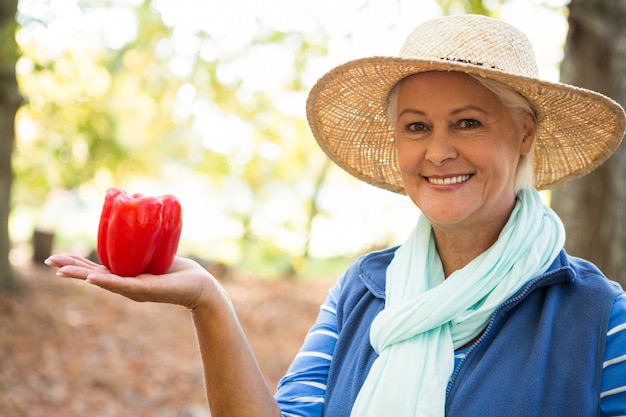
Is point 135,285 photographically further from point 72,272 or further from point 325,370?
point 325,370

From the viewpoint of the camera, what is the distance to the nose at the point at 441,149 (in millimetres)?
2090

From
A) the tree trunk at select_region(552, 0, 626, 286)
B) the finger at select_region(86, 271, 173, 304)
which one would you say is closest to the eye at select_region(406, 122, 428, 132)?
the finger at select_region(86, 271, 173, 304)

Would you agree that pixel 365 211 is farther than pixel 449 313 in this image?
Yes

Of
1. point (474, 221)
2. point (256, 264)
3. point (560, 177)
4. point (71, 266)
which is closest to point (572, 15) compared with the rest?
point (560, 177)

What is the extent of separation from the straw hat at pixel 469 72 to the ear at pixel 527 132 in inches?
1.9

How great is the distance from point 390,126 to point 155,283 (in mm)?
1267

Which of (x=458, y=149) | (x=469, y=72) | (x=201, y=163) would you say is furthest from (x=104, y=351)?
(x=201, y=163)

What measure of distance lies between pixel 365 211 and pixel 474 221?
13233mm

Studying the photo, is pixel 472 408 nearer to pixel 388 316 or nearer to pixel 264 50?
pixel 388 316

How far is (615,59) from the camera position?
11.8ft

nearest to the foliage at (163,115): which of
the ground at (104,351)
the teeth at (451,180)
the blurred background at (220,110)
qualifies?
the blurred background at (220,110)

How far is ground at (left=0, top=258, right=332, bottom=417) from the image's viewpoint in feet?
20.7

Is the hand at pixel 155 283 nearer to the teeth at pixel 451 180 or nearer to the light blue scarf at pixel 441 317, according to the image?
the light blue scarf at pixel 441 317

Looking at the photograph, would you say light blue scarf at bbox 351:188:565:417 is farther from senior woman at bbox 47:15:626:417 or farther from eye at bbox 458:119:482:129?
eye at bbox 458:119:482:129
